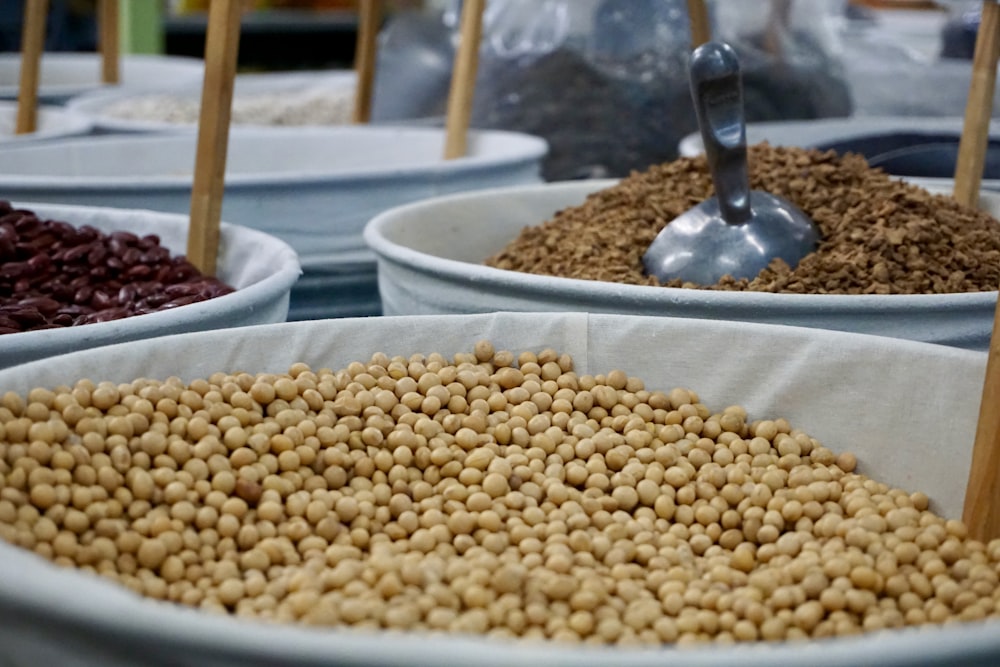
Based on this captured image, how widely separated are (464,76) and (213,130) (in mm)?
516

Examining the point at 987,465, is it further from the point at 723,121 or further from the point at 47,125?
the point at 47,125

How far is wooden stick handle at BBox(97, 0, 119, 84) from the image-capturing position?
7.58 ft

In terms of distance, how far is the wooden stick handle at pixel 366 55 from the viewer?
6.04 feet

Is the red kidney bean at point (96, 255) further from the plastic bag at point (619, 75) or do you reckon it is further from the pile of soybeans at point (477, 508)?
the plastic bag at point (619, 75)

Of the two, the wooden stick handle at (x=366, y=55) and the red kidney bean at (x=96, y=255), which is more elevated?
the wooden stick handle at (x=366, y=55)

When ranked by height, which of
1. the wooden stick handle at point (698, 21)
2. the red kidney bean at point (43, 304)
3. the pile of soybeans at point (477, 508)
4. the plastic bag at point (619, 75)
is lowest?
the pile of soybeans at point (477, 508)

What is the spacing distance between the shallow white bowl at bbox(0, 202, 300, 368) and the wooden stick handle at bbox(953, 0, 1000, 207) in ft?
2.42

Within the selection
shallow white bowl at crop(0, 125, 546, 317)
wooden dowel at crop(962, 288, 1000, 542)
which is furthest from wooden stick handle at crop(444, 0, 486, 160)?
wooden dowel at crop(962, 288, 1000, 542)

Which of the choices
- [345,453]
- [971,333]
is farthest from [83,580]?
[971,333]

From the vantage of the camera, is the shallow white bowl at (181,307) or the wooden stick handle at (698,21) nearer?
the shallow white bowl at (181,307)

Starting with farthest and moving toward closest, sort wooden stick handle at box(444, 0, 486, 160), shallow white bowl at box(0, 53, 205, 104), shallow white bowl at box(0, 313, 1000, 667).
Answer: shallow white bowl at box(0, 53, 205, 104), wooden stick handle at box(444, 0, 486, 160), shallow white bowl at box(0, 313, 1000, 667)

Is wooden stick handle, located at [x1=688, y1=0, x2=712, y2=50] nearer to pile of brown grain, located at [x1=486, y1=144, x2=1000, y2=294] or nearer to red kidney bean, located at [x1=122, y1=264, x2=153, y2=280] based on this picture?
pile of brown grain, located at [x1=486, y1=144, x2=1000, y2=294]

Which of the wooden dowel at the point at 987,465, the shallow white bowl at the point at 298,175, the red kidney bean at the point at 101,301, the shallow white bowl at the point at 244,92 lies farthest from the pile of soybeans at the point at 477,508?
the shallow white bowl at the point at 244,92

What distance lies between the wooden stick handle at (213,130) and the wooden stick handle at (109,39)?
4.43 feet
